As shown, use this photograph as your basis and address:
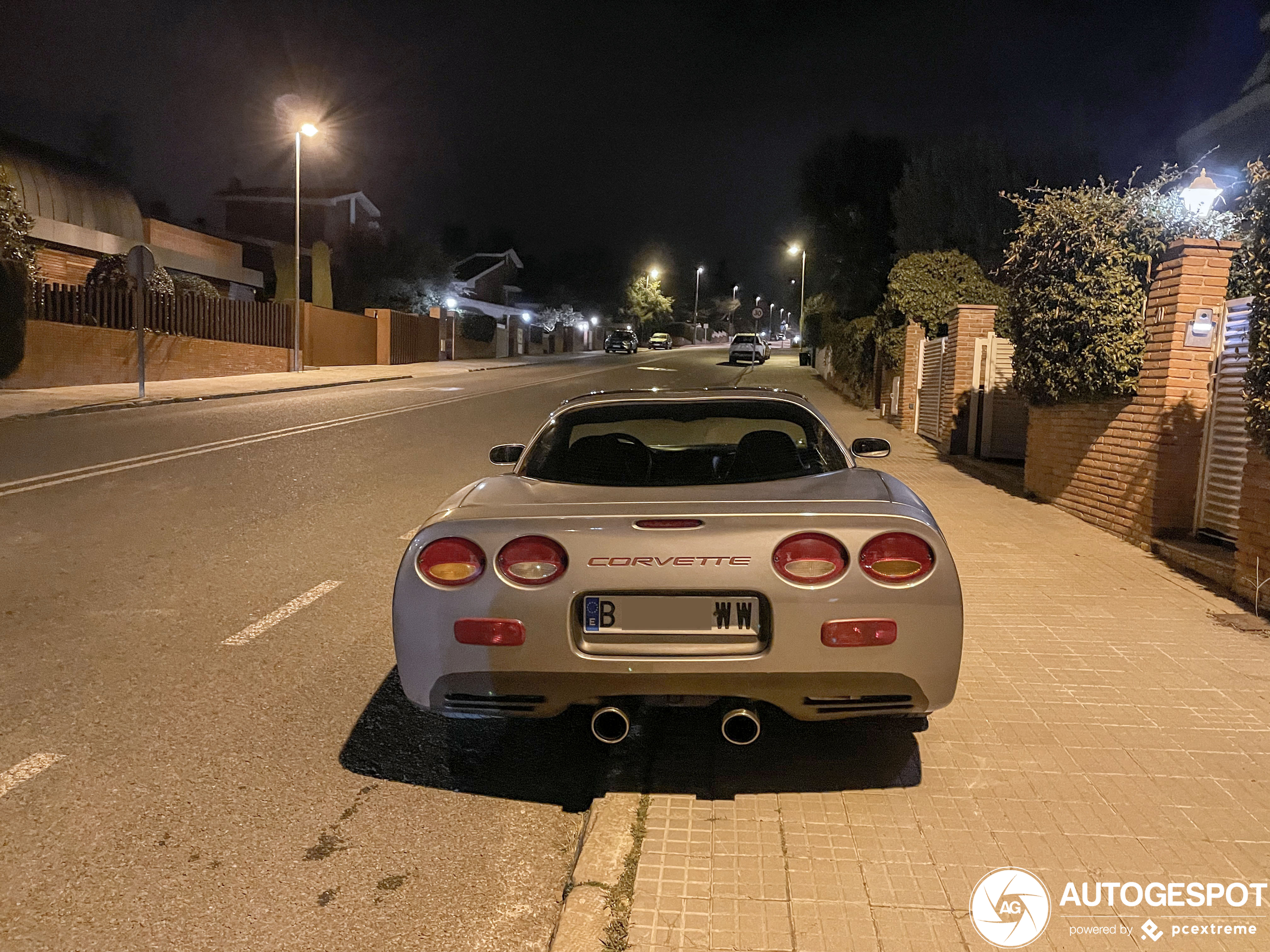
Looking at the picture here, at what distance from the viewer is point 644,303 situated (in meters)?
90.9

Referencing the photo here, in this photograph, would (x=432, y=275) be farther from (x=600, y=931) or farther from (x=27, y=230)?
(x=600, y=931)

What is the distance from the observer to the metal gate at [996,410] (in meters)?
14.4

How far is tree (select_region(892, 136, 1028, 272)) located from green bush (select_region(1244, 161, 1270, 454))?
700 inches

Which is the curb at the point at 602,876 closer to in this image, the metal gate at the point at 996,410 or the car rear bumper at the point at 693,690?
the car rear bumper at the point at 693,690

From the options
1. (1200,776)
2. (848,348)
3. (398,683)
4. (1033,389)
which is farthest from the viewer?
(848,348)

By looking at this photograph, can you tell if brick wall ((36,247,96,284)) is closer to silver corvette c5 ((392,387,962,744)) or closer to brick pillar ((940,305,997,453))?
brick pillar ((940,305,997,453))

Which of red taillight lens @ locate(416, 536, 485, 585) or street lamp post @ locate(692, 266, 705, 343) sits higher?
street lamp post @ locate(692, 266, 705, 343)

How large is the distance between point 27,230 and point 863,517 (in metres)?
24.5

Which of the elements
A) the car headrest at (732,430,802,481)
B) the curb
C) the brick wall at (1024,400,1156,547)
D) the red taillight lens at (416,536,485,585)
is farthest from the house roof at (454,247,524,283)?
the curb

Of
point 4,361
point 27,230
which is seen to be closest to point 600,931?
point 4,361

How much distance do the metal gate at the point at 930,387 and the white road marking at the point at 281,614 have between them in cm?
1193

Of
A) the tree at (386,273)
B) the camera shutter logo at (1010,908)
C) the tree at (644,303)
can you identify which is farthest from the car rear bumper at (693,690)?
the tree at (644,303)

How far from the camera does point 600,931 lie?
2752 millimetres

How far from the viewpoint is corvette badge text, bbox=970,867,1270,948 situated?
2760 millimetres
